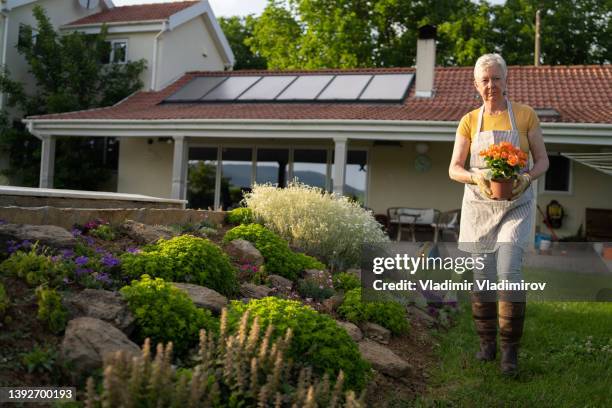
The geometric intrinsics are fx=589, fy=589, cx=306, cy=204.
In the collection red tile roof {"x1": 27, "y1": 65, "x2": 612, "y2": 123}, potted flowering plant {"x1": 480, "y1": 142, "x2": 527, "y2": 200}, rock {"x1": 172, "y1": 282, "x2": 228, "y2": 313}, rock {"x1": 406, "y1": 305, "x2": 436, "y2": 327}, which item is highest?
red tile roof {"x1": 27, "y1": 65, "x2": 612, "y2": 123}

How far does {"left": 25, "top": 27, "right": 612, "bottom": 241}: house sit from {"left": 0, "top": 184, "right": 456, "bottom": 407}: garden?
652 cm

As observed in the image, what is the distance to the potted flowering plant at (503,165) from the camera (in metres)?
3.35

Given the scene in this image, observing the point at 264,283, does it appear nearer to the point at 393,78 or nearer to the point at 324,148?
the point at 324,148

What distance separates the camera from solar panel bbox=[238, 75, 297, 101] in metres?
14.5

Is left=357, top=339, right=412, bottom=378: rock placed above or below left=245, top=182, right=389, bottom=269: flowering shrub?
below

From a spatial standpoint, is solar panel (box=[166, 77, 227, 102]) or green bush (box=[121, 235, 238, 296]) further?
→ solar panel (box=[166, 77, 227, 102])

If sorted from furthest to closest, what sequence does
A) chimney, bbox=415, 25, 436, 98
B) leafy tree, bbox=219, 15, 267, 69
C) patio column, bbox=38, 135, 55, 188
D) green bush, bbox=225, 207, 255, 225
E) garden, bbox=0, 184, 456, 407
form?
leafy tree, bbox=219, 15, 267, 69 → patio column, bbox=38, 135, 55, 188 → chimney, bbox=415, 25, 436, 98 → green bush, bbox=225, 207, 255, 225 → garden, bbox=0, 184, 456, 407

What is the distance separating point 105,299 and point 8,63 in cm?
1521

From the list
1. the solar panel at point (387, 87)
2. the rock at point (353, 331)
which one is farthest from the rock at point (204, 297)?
the solar panel at point (387, 87)

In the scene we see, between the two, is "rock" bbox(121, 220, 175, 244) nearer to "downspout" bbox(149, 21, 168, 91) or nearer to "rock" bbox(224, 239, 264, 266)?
"rock" bbox(224, 239, 264, 266)

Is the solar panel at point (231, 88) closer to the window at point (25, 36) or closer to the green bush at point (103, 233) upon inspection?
the window at point (25, 36)

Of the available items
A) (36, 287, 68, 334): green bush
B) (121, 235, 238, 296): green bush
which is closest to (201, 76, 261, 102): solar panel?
(121, 235, 238, 296): green bush

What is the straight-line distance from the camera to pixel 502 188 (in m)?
3.40

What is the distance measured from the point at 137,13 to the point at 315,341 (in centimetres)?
1721
